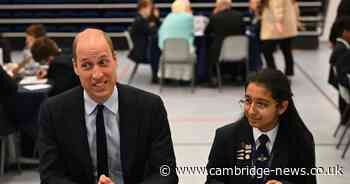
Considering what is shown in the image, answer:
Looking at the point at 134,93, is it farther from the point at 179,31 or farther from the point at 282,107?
the point at 179,31

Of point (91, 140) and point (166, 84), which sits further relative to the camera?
point (166, 84)

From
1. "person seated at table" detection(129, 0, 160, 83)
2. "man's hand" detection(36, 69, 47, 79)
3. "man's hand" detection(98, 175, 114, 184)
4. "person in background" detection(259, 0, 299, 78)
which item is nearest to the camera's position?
"man's hand" detection(98, 175, 114, 184)

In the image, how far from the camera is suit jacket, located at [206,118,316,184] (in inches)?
102

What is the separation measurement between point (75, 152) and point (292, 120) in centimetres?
Result: 96

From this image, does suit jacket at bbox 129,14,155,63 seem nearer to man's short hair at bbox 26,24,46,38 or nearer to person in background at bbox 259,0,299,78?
person in background at bbox 259,0,299,78

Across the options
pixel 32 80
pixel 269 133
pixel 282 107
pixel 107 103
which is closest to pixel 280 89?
pixel 282 107

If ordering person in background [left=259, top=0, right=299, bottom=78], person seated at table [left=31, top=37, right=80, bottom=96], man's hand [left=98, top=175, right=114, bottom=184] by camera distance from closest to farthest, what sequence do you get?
man's hand [left=98, top=175, right=114, bottom=184] < person seated at table [left=31, top=37, right=80, bottom=96] < person in background [left=259, top=0, right=299, bottom=78]

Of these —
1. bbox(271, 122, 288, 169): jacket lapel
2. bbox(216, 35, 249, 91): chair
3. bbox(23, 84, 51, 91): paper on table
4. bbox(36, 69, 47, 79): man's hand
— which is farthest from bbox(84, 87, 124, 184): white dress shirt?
bbox(216, 35, 249, 91): chair

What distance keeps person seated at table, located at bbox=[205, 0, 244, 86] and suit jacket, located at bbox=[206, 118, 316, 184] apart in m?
5.60

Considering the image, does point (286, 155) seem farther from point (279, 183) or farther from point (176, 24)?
point (176, 24)

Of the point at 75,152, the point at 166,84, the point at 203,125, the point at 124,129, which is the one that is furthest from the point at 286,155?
the point at 166,84

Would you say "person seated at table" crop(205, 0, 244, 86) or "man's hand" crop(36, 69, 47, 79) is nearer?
"man's hand" crop(36, 69, 47, 79)

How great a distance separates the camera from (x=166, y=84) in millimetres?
8828

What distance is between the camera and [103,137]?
2.52 metres
